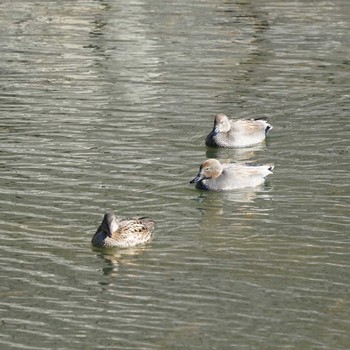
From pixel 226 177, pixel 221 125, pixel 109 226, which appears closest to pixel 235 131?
pixel 221 125

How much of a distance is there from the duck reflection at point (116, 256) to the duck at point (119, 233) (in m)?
0.06

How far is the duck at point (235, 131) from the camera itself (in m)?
20.5

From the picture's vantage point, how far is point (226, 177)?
18281mm

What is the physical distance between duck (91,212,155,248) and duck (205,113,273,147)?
193 inches

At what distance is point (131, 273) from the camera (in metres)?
14.8

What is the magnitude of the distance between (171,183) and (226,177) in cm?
71

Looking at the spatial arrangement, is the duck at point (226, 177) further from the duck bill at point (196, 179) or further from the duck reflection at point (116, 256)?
the duck reflection at point (116, 256)

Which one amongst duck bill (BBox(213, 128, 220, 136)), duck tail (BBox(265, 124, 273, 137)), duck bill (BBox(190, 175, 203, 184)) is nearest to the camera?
duck bill (BBox(190, 175, 203, 184))

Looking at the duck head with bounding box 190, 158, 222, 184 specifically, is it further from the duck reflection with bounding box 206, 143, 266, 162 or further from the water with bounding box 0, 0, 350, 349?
the duck reflection with bounding box 206, 143, 266, 162

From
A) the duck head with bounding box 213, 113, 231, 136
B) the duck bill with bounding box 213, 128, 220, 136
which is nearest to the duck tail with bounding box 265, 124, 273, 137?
the duck head with bounding box 213, 113, 231, 136

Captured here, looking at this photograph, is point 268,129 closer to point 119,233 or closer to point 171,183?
point 171,183

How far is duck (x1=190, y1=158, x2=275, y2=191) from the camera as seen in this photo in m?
18.2

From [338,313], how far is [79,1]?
2045cm

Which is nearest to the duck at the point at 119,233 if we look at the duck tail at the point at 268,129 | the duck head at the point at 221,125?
the duck head at the point at 221,125
